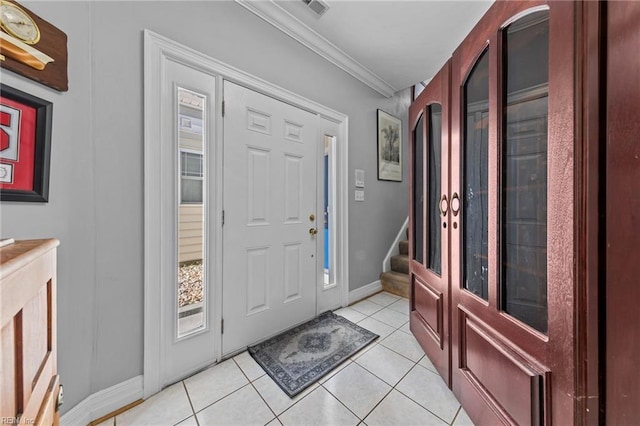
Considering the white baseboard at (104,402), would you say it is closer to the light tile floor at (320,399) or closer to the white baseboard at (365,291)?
the light tile floor at (320,399)

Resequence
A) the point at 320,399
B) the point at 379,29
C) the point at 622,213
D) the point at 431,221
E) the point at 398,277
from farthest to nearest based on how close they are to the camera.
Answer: the point at 398,277
the point at 379,29
the point at 431,221
the point at 320,399
the point at 622,213

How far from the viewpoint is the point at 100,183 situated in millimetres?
1235

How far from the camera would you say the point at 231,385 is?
57.3 inches

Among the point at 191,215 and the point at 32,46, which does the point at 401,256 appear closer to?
the point at 191,215

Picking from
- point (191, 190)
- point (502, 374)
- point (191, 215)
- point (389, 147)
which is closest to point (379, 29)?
point (389, 147)

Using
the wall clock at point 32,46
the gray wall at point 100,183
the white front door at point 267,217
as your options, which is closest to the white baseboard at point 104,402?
the gray wall at point 100,183

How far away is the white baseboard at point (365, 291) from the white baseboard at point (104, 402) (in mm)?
1956

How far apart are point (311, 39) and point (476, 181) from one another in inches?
77.6

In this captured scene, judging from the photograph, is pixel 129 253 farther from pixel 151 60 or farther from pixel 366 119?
pixel 366 119

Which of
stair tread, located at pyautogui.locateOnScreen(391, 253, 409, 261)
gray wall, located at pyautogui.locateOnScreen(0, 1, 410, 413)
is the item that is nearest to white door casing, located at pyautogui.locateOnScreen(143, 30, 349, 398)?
gray wall, located at pyautogui.locateOnScreen(0, 1, 410, 413)

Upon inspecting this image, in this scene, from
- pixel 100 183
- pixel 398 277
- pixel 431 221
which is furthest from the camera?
pixel 398 277

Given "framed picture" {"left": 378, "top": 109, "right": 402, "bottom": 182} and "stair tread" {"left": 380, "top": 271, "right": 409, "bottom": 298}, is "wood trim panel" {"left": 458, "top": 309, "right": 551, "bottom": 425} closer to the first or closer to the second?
"stair tread" {"left": 380, "top": 271, "right": 409, "bottom": 298}

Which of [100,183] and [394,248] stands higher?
[100,183]

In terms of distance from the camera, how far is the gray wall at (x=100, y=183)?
108cm
